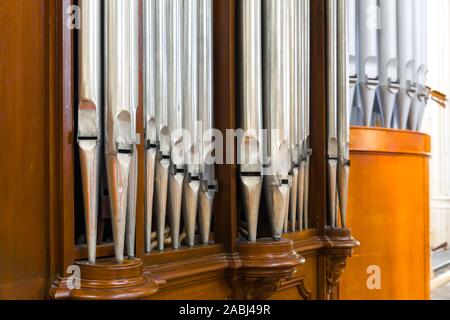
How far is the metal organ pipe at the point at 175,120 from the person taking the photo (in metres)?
2.28

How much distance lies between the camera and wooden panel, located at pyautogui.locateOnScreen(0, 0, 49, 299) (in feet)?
5.96

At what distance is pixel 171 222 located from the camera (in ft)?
7.61

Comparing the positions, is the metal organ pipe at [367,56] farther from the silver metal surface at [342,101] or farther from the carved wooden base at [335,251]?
the carved wooden base at [335,251]

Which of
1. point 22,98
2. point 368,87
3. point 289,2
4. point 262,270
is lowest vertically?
point 262,270

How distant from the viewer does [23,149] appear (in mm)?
1877

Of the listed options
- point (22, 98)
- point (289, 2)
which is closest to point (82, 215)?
point (22, 98)

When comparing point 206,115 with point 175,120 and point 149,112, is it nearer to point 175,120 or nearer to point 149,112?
point 175,120

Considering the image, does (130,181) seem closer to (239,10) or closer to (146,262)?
(146,262)

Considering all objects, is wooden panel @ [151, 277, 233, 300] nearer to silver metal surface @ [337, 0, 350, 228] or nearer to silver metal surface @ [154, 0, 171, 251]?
silver metal surface @ [154, 0, 171, 251]

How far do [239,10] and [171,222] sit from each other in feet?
3.34

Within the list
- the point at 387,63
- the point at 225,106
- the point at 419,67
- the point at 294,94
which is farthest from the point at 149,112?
the point at 419,67

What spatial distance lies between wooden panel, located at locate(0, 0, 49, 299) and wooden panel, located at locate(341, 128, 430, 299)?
2.29m

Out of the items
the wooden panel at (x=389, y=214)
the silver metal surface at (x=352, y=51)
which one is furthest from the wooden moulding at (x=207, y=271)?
the silver metal surface at (x=352, y=51)

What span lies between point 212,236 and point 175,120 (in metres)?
0.59
